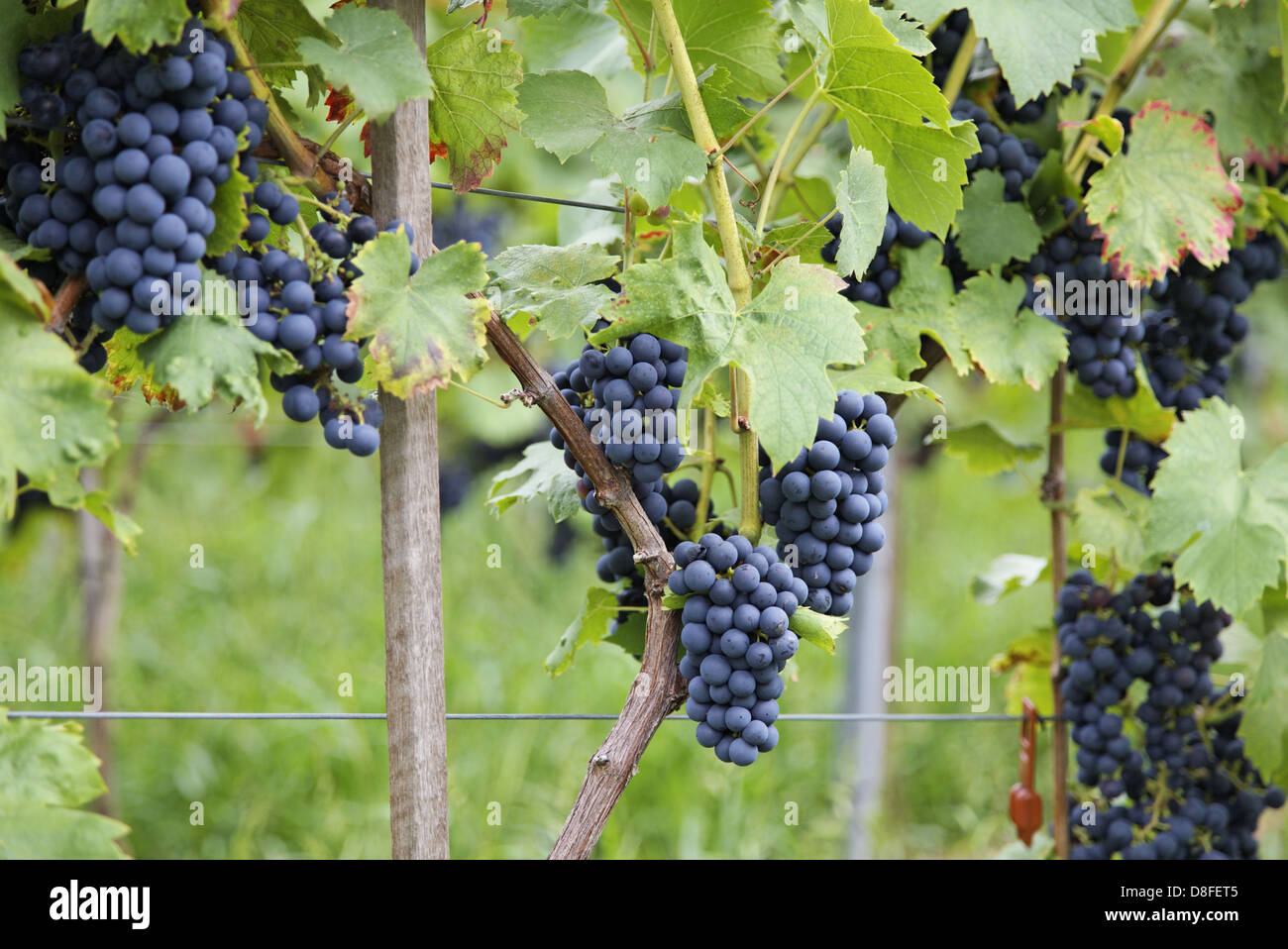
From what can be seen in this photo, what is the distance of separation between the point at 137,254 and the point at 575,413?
520mm

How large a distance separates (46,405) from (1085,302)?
1494mm

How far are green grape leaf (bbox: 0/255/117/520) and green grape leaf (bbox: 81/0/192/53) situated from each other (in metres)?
0.23

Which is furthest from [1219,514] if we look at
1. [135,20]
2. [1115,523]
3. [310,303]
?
[135,20]

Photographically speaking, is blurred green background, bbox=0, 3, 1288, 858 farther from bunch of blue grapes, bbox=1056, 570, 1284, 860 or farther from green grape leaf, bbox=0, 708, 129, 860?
green grape leaf, bbox=0, 708, 129, 860

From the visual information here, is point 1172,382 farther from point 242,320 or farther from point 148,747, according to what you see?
point 148,747

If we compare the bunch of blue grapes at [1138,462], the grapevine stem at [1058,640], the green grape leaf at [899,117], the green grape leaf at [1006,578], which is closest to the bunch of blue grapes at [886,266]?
the green grape leaf at [899,117]

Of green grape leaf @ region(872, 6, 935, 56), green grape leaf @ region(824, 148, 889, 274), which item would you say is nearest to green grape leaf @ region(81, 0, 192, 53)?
green grape leaf @ region(824, 148, 889, 274)

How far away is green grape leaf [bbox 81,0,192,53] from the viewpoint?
105 cm

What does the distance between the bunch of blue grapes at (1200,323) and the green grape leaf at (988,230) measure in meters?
0.38

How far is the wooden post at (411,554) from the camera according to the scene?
131cm

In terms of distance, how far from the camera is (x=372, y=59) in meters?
1.20

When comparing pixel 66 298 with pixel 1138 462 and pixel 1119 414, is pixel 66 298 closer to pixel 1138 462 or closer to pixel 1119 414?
pixel 1119 414

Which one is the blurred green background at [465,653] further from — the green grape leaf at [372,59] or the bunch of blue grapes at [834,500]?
the green grape leaf at [372,59]

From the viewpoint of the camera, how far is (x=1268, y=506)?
5.79 feet
